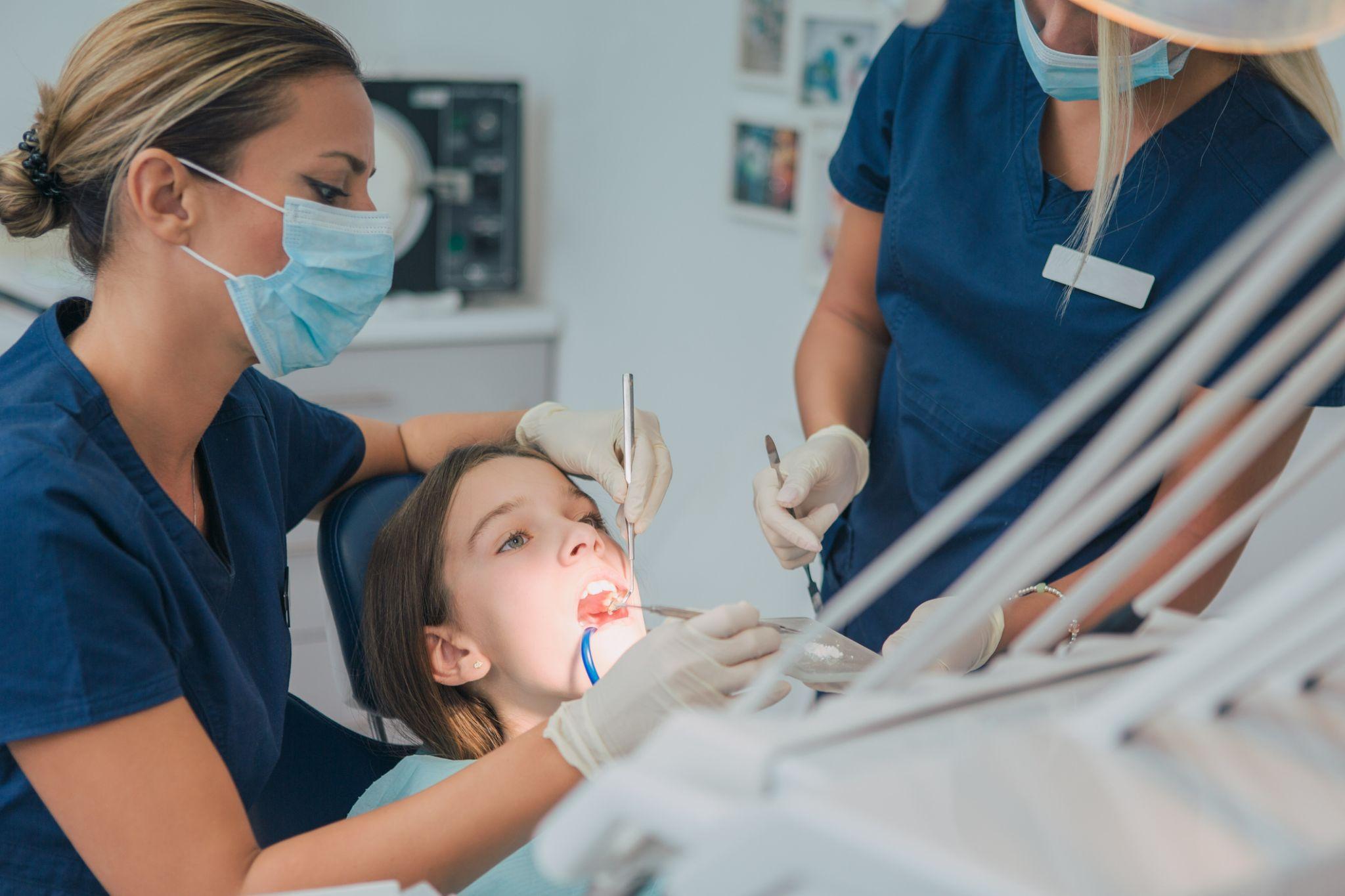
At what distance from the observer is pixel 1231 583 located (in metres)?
1.61

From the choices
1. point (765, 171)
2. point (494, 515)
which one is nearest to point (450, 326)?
point (765, 171)

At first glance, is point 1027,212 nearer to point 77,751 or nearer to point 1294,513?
point 1294,513

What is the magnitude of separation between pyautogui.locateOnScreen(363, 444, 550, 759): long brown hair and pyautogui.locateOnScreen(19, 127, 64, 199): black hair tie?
0.57 metres

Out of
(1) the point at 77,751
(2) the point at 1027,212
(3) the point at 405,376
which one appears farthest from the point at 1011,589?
(3) the point at 405,376

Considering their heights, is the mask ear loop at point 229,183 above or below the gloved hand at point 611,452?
above

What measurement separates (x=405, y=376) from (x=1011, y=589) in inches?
110

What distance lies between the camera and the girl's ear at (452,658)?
4.77 ft

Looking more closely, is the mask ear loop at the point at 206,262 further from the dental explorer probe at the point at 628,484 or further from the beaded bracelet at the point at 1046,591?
the beaded bracelet at the point at 1046,591

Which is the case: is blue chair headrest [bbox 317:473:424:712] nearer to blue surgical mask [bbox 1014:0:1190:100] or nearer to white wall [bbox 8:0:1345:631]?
white wall [bbox 8:0:1345:631]

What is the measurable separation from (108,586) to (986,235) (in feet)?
3.35

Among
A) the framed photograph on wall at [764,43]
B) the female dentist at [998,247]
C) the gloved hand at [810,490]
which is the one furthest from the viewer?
the framed photograph on wall at [764,43]

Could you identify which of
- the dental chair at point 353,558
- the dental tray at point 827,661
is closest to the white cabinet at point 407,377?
the dental chair at point 353,558

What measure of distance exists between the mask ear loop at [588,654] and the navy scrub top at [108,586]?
352 mm

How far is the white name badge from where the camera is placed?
122 cm
